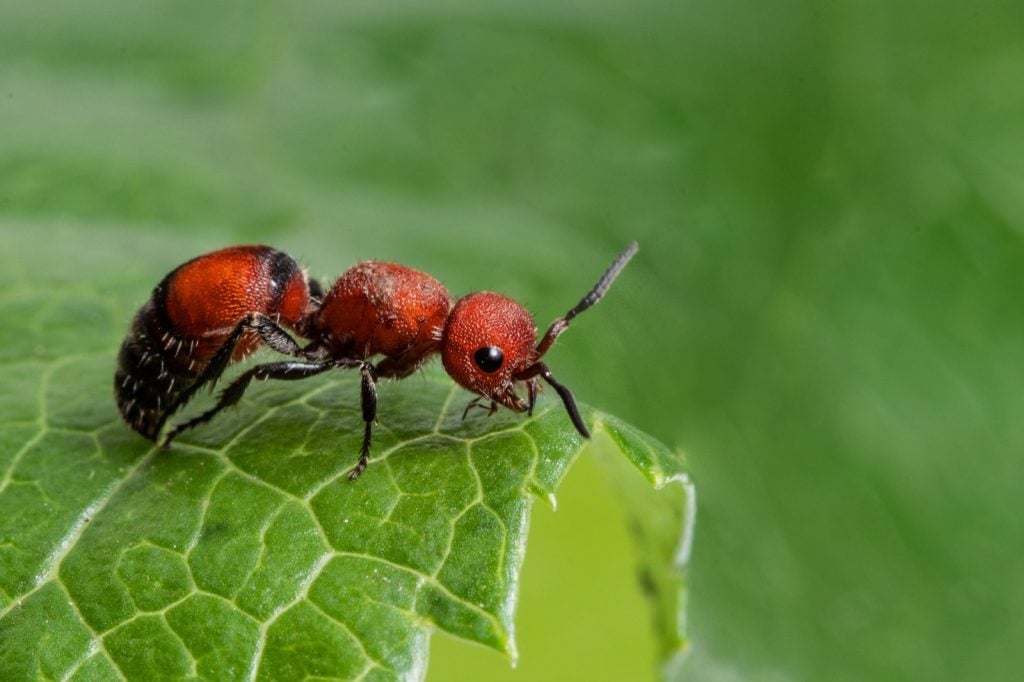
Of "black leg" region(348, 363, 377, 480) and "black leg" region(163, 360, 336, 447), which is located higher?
"black leg" region(348, 363, 377, 480)

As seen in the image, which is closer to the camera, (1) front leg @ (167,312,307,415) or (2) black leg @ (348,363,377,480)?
(2) black leg @ (348,363,377,480)

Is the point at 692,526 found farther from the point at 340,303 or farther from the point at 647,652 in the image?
the point at 340,303

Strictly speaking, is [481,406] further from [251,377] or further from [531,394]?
[251,377]

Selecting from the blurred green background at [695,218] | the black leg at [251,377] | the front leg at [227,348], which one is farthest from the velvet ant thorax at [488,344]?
the front leg at [227,348]

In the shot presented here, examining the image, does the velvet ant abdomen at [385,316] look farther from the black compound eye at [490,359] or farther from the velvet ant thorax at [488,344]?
the black compound eye at [490,359]

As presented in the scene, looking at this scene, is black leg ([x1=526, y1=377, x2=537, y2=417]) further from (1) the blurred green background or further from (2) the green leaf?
(1) the blurred green background

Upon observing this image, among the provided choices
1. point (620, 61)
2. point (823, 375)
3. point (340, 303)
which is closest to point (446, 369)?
point (340, 303)

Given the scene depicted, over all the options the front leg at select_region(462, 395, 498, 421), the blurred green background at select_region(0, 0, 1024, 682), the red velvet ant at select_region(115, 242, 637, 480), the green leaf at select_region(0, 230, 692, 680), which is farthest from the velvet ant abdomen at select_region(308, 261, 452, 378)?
the blurred green background at select_region(0, 0, 1024, 682)
